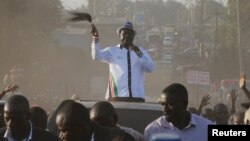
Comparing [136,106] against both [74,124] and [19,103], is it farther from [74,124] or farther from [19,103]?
[74,124]

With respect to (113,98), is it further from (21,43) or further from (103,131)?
(21,43)

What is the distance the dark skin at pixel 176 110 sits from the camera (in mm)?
6281

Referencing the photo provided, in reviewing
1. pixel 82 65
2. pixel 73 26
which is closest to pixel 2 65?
pixel 82 65

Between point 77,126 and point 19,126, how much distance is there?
1208mm

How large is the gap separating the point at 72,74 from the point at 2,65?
18.3m

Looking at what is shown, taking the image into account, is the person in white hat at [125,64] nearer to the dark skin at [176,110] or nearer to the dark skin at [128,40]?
the dark skin at [128,40]

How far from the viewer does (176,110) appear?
6.27 metres

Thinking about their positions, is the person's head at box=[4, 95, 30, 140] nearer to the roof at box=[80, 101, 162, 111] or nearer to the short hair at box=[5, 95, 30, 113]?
the short hair at box=[5, 95, 30, 113]

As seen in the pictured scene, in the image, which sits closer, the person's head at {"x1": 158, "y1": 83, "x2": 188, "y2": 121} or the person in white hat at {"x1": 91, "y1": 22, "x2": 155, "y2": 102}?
the person's head at {"x1": 158, "y1": 83, "x2": 188, "y2": 121}

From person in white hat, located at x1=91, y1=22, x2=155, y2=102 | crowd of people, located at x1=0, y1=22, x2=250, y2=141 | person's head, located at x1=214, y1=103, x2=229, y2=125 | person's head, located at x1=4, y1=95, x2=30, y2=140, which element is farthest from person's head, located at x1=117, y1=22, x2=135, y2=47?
person's head, located at x1=4, y1=95, x2=30, y2=140

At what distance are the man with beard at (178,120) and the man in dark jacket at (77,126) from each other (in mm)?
881

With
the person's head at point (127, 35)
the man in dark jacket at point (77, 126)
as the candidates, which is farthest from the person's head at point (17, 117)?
the person's head at point (127, 35)

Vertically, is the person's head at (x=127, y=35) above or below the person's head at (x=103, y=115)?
above

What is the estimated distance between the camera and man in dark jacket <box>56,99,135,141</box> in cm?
526
